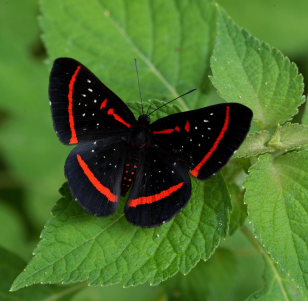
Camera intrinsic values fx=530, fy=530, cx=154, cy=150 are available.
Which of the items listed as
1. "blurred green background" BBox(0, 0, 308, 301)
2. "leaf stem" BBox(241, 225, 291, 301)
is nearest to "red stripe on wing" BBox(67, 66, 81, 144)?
"leaf stem" BBox(241, 225, 291, 301)

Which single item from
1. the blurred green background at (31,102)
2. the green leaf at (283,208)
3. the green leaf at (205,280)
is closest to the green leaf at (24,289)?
the green leaf at (205,280)

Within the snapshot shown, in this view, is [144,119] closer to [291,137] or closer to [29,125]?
[291,137]

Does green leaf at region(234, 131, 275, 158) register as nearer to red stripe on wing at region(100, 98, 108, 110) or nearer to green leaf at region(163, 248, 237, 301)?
red stripe on wing at region(100, 98, 108, 110)

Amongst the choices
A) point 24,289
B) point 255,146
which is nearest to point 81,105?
point 255,146

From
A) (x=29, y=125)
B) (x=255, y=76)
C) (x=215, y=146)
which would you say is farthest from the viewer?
(x=29, y=125)

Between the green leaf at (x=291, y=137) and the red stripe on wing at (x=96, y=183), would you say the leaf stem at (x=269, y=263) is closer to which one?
the green leaf at (x=291, y=137)

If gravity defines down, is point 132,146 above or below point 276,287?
above

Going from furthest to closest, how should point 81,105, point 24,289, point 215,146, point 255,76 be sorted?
point 24,289, point 255,76, point 81,105, point 215,146
